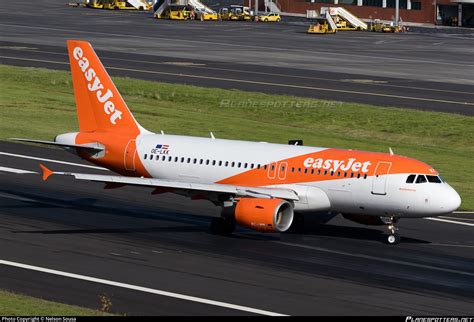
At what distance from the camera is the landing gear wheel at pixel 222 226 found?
175ft

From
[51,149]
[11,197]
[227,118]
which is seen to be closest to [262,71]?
[227,118]

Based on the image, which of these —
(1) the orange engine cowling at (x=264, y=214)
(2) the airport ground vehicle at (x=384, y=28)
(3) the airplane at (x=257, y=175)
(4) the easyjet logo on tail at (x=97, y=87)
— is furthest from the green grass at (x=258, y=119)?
(2) the airport ground vehicle at (x=384, y=28)

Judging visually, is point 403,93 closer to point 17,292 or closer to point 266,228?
point 266,228

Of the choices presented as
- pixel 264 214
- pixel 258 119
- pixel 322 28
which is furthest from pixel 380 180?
pixel 322 28

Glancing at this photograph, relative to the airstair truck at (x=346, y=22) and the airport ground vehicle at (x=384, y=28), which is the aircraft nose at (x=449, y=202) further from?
the airstair truck at (x=346, y=22)

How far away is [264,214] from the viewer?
49.9 metres

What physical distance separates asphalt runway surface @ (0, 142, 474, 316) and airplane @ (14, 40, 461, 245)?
66.1 inches

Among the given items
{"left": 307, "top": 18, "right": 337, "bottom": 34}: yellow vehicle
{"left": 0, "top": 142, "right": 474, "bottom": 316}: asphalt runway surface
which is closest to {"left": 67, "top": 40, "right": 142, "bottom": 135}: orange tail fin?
{"left": 0, "top": 142, "right": 474, "bottom": 316}: asphalt runway surface

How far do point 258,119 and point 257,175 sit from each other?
3990cm

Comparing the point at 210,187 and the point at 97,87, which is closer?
the point at 210,187

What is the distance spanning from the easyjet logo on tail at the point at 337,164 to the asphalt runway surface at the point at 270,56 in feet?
156

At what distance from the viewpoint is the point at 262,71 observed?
123625 millimetres

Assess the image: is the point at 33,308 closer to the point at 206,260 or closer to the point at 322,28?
the point at 206,260

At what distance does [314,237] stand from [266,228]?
15.6ft
